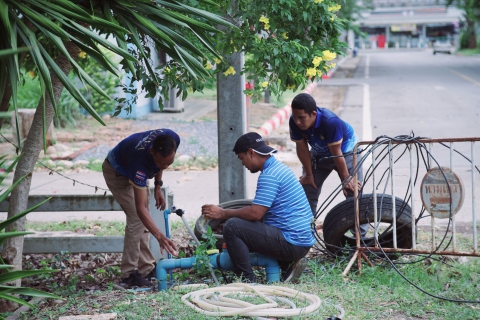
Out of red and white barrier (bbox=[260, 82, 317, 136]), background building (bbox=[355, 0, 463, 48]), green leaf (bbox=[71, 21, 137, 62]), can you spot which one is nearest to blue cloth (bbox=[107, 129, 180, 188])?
green leaf (bbox=[71, 21, 137, 62])

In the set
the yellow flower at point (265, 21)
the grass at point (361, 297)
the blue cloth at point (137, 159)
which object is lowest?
the grass at point (361, 297)

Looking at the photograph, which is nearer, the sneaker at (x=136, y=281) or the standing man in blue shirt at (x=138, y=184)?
the standing man in blue shirt at (x=138, y=184)

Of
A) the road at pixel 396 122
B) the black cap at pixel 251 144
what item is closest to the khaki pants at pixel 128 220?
the black cap at pixel 251 144

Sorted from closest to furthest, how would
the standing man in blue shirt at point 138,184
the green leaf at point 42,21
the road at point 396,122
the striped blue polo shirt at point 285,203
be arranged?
the green leaf at point 42,21
the striped blue polo shirt at point 285,203
the standing man in blue shirt at point 138,184
the road at point 396,122

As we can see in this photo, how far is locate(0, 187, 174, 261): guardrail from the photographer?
237 inches

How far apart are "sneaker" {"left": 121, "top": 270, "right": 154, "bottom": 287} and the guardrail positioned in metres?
0.34

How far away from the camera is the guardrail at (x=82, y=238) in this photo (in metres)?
6.02

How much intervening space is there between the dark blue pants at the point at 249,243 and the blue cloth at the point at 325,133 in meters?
1.20

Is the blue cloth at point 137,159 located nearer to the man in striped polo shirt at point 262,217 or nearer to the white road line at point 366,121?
the man in striped polo shirt at point 262,217

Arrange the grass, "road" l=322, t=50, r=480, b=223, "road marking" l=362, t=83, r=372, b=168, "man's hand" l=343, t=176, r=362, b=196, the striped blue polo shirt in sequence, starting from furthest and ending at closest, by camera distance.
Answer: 1. "road marking" l=362, t=83, r=372, b=168
2. "road" l=322, t=50, r=480, b=223
3. "man's hand" l=343, t=176, r=362, b=196
4. the striped blue polo shirt
5. the grass

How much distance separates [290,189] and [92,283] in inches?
87.6

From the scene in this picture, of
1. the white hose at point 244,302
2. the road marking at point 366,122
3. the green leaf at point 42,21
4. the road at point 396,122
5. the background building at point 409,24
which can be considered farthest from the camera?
the background building at point 409,24

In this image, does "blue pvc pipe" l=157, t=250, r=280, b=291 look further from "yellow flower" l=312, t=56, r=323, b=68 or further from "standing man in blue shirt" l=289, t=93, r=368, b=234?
"yellow flower" l=312, t=56, r=323, b=68

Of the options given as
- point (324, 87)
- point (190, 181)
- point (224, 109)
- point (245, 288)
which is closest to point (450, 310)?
point (245, 288)
